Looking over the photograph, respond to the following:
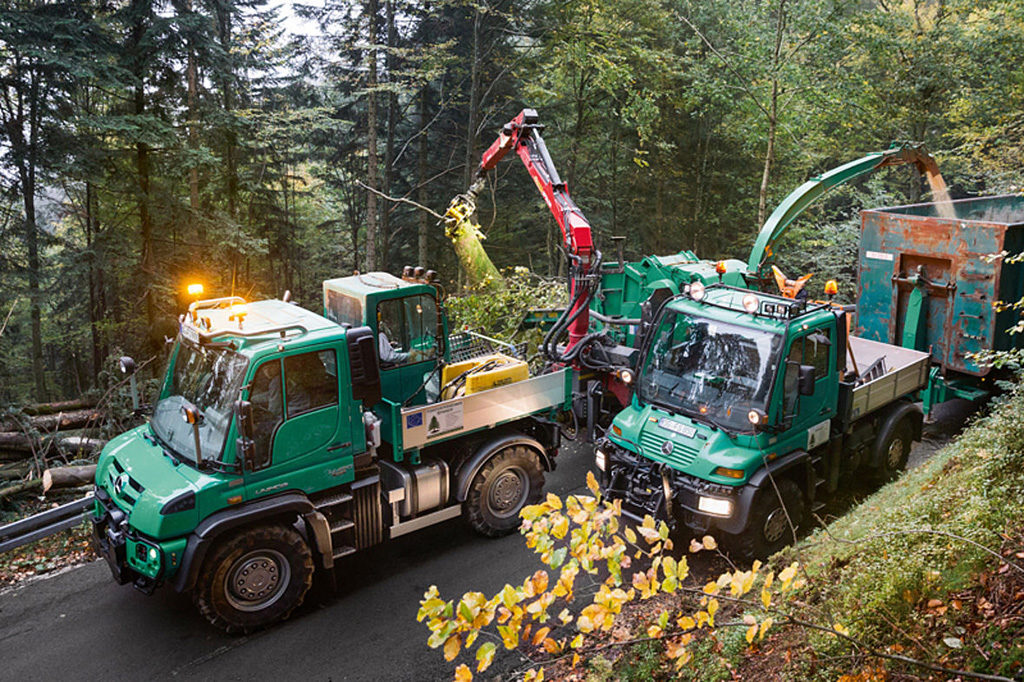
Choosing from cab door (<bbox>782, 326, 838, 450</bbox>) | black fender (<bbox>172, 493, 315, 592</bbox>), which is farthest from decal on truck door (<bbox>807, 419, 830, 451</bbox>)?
black fender (<bbox>172, 493, 315, 592</bbox>)

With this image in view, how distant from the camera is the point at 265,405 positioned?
6.41 m

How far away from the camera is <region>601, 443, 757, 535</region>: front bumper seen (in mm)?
7016

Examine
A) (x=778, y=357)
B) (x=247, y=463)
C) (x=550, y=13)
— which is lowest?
(x=247, y=463)

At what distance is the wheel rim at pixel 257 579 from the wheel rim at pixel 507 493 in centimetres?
250

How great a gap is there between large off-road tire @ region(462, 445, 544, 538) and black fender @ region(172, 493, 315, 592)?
2162mm

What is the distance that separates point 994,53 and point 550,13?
10684 millimetres

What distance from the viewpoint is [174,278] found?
16203mm

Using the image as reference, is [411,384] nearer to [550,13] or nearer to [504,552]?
[504,552]

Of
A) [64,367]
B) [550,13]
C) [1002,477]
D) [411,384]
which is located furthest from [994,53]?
[64,367]

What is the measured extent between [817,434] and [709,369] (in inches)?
58.5

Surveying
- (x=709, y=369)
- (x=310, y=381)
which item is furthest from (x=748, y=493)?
(x=310, y=381)

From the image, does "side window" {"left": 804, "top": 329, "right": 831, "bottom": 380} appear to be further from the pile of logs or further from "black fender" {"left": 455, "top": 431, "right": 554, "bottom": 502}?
the pile of logs

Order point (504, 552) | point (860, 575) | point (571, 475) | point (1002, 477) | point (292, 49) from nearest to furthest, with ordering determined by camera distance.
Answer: point (860, 575), point (1002, 477), point (504, 552), point (571, 475), point (292, 49)

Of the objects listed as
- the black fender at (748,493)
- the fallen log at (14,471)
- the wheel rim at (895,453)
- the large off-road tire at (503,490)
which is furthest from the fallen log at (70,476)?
the wheel rim at (895,453)
